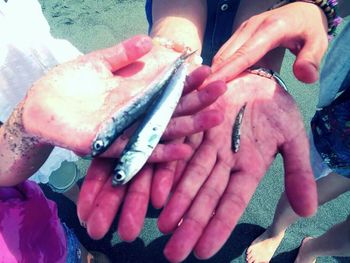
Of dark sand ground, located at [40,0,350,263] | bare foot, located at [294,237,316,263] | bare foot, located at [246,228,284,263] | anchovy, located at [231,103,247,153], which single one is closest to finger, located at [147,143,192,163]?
anchovy, located at [231,103,247,153]

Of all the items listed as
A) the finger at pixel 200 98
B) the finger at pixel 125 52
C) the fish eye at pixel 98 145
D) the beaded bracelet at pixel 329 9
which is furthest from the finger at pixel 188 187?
the beaded bracelet at pixel 329 9

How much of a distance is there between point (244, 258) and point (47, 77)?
8.89 ft

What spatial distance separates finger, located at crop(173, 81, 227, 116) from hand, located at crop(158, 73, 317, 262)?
206 millimetres

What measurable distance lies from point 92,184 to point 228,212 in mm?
857

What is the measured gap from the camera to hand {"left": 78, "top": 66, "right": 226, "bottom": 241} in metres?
1.87

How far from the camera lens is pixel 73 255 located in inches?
99.8

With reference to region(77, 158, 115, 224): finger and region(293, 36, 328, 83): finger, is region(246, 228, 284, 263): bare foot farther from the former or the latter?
region(77, 158, 115, 224): finger

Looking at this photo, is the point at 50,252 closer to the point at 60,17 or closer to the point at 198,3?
the point at 198,3

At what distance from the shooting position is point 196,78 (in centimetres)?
229

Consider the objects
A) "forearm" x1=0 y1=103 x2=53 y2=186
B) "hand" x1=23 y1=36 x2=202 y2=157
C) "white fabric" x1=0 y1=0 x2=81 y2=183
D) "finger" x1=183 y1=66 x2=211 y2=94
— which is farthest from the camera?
"white fabric" x1=0 y1=0 x2=81 y2=183

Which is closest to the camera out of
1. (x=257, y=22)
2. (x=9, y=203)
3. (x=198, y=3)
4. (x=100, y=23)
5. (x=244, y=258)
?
(x=9, y=203)

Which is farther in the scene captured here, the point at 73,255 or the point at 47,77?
the point at 73,255

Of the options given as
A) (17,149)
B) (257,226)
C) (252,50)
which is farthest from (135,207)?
(257,226)

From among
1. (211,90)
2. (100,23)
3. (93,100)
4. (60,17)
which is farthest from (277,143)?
(60,17)
